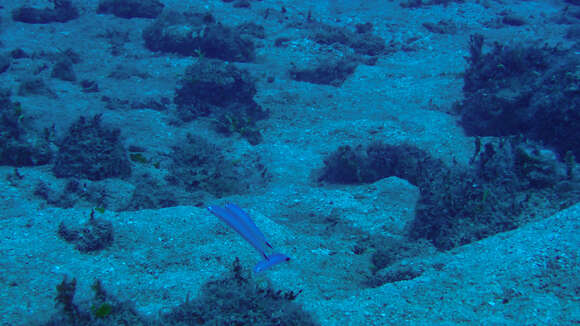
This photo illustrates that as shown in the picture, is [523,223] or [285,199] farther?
[285,199]

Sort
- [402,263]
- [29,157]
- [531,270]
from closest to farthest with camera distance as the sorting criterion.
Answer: [531,270] → [402,263] → [29,157]

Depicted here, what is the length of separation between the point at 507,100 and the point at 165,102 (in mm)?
8988

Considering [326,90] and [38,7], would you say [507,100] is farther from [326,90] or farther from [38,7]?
[38,7]

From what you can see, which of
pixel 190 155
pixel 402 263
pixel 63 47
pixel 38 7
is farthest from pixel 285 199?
pixel 38 7

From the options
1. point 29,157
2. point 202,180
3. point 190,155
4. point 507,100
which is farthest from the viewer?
point 507,100

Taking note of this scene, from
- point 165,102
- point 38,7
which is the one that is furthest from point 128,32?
point 165,102

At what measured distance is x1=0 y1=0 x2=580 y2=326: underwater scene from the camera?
3.54 metres

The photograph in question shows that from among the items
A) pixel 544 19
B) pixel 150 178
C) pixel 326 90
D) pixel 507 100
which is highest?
pixel 544 19

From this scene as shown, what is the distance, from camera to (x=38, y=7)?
16.1 metres

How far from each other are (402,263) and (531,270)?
1256 mm

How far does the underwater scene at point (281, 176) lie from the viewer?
11.6 ft

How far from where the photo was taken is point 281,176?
26.0ft

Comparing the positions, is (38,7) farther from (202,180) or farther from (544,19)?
(544,19)

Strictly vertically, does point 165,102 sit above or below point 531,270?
below
